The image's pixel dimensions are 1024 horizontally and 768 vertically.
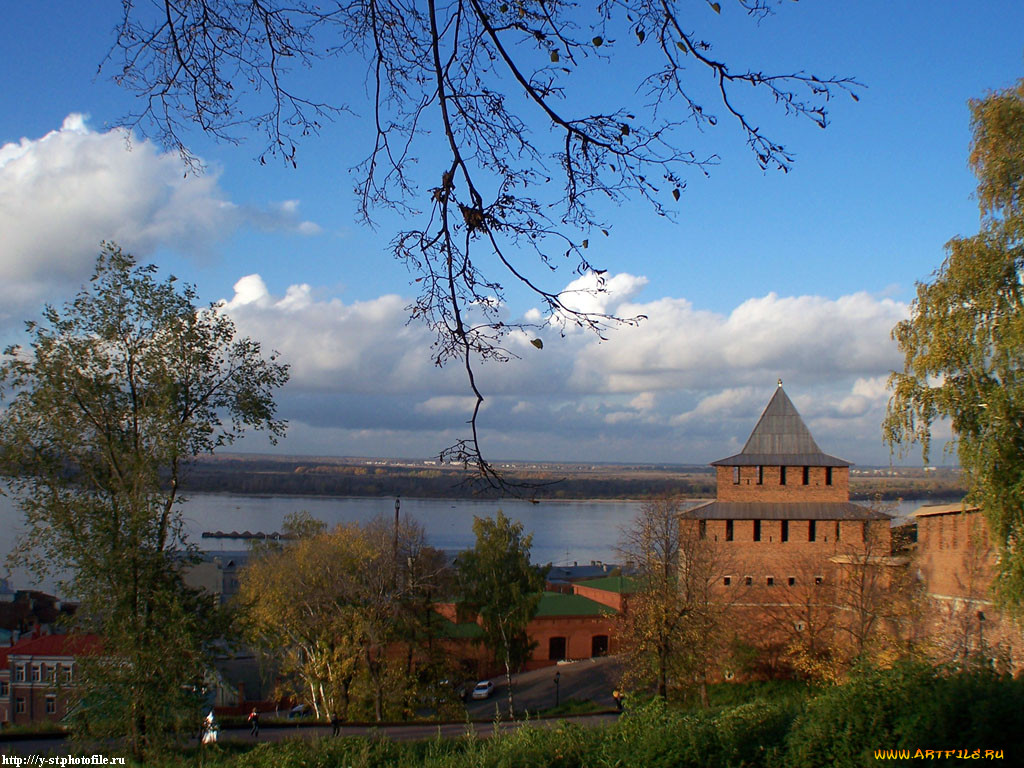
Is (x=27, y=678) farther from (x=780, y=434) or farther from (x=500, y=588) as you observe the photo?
(x=780, y=434)

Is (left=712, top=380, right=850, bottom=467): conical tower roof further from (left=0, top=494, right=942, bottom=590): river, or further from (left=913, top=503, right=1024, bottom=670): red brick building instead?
(left=0, top=494, right=942, bottom=590): river

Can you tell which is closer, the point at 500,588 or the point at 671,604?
the point at 671,604

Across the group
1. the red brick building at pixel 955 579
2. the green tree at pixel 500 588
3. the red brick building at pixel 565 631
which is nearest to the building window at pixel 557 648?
the red brick building at pixel 565 631

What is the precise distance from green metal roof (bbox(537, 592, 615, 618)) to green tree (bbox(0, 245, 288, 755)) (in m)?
23.2

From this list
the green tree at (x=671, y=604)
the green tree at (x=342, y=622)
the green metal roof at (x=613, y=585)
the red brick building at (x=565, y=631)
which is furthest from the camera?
the green metal roof at (x=613, y=585)

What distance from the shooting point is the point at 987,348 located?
9766mm

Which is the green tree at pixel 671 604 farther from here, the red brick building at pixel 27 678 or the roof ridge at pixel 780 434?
the red brick building at pixel 27 678

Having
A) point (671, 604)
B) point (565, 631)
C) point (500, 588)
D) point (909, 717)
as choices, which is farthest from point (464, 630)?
point (909, 717)

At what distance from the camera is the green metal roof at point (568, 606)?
1318 inches

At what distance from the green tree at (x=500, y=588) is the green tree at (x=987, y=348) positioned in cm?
1872

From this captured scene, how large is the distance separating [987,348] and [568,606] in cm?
2707

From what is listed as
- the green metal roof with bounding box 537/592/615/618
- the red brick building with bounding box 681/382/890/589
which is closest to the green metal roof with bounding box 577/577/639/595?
the green metal roof with bounding box 537/592/615/618

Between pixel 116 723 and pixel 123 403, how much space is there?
13.2 ft

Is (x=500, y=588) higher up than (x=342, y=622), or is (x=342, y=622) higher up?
(x=342, y=622)
